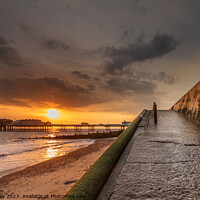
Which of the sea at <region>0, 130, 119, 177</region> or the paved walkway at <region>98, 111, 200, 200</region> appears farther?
the sea at <region>0, 130, 119, 177</region>

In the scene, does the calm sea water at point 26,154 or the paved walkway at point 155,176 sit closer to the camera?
the paved walkway at point 155,176

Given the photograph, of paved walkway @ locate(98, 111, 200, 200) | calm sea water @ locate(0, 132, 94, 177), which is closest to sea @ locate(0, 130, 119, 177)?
calm sea water @ locate(0, 132, 94, 177)

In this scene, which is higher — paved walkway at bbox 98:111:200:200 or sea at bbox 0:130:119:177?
paved walkway at bbox 98:111:200:200

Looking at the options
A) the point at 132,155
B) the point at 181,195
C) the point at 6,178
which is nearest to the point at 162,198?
the point at 181,195

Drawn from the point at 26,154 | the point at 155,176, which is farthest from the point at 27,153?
the point at 155,176

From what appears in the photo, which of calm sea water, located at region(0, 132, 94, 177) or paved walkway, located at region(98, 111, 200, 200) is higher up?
paved walkway, located at region(98, 111, 200, 200)

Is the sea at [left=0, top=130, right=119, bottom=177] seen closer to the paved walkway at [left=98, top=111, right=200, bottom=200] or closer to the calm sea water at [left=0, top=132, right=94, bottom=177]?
the calm sea water at [left=0, top=132, right=94, bottom=177]

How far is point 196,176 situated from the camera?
1.73 metres

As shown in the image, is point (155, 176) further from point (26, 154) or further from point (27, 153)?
point (27, 153)

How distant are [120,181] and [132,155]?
90 centimetres

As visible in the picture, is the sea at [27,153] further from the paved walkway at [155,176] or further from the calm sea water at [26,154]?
the paved walkway at [155,176]

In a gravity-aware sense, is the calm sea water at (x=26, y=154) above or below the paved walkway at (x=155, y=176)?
below

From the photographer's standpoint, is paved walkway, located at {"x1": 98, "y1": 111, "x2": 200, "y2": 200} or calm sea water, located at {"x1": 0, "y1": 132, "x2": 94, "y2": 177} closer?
paved walkway, located at {"x1": 98, "y1": 111, "x2": 200, "y2": 200}

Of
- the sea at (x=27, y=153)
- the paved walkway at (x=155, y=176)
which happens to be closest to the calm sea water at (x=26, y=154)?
the sea at (x=27, y=153)
